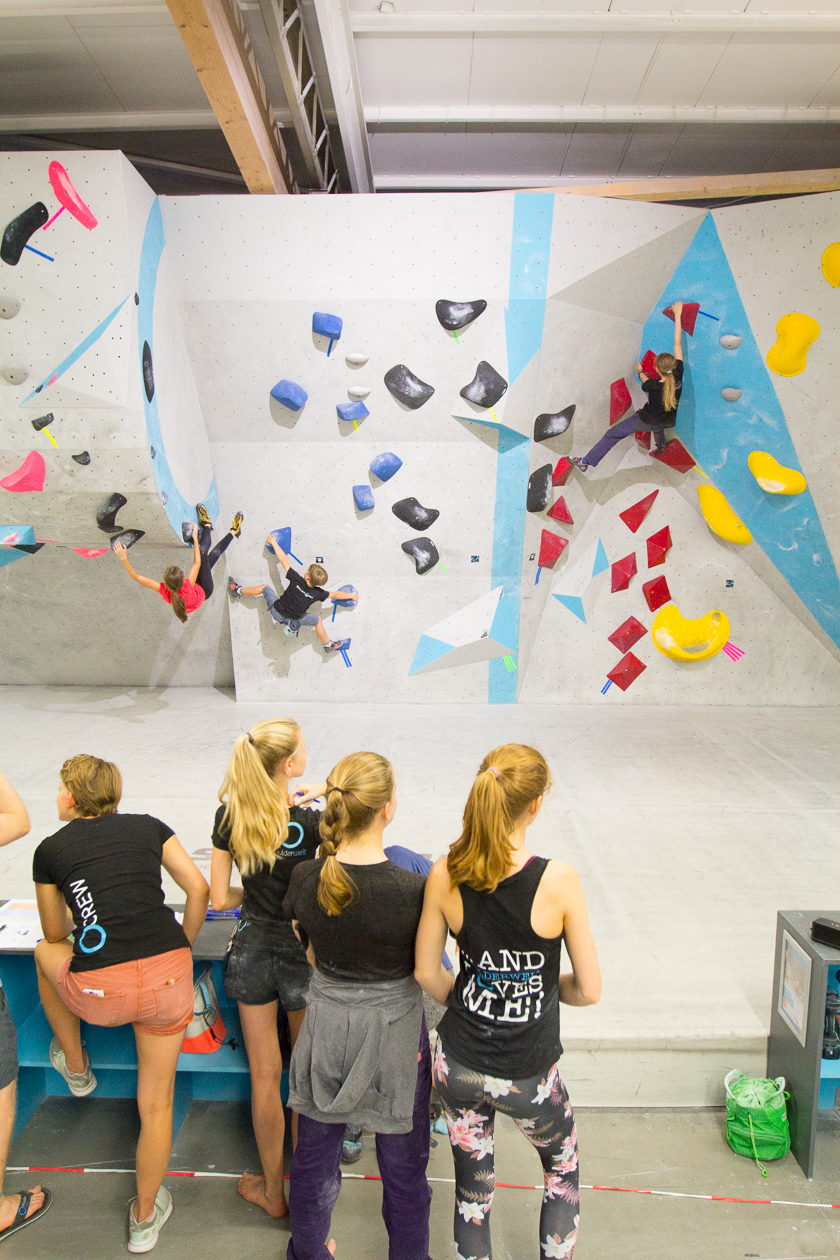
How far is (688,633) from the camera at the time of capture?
6762 millimetres

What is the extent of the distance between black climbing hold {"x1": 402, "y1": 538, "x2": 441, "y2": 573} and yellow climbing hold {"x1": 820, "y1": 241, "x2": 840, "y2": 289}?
11.0 feet

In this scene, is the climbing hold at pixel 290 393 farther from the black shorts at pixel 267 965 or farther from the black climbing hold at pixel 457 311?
the black shorts at pixel 267 965

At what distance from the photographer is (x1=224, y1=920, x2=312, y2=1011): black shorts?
Answer: 2006 mm

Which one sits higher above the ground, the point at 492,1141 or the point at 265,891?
the point at 265,891

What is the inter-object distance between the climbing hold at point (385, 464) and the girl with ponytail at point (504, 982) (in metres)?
4.71

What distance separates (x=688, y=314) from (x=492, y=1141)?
5577 mm

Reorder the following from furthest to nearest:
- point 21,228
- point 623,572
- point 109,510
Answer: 1. point 623,572
2. point 109,510
3. point 21,228

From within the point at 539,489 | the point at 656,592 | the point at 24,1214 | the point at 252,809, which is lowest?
the point at 24,1214

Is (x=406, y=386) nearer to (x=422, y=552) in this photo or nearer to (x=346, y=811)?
(x=422, y=552)

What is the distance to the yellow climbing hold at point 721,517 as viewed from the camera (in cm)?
638

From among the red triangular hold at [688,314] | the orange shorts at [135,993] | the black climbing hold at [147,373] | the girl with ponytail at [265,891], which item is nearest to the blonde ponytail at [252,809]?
the girl with ponytail at [265,891]

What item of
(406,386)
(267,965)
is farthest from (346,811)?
(406,386)

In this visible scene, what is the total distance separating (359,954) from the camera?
1.69 meters

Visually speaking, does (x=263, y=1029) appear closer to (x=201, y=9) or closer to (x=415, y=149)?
(x=201, y=9)
